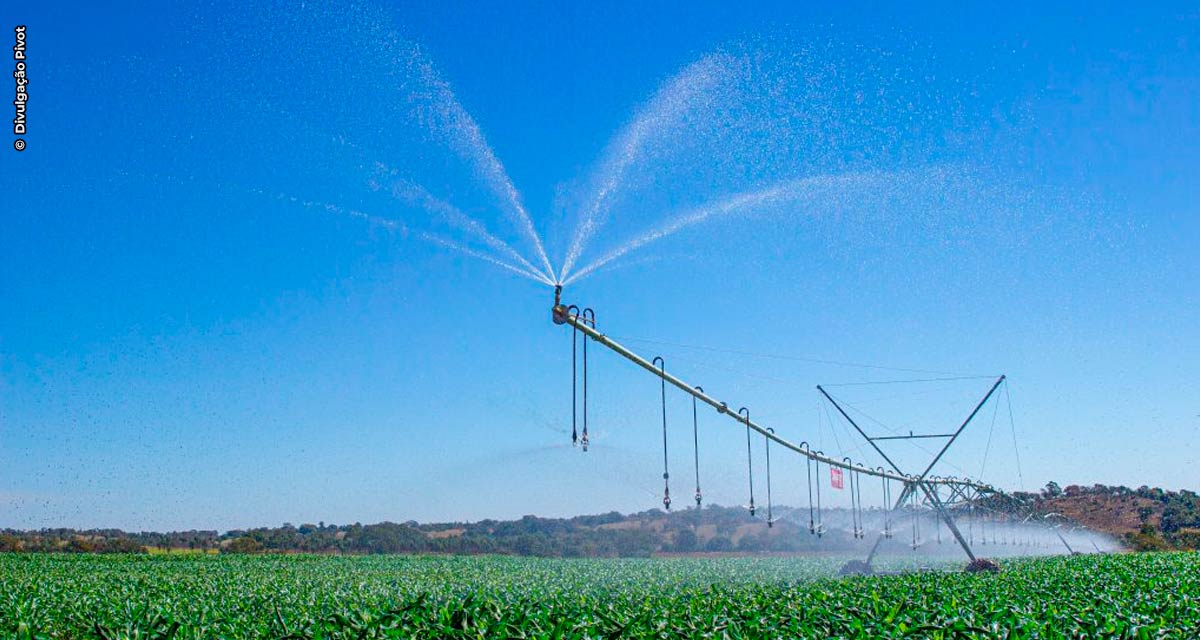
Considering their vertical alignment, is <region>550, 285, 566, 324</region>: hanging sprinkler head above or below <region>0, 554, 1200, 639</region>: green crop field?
above

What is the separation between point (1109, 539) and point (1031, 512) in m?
32.0

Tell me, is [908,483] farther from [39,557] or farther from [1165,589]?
[39,557]

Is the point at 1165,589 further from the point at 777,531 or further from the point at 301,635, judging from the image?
the point at 777,531

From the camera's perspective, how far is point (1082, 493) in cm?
13688

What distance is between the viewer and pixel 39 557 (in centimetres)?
5397

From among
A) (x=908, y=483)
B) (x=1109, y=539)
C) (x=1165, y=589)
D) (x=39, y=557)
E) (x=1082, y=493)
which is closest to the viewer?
(x=1165, y=589)

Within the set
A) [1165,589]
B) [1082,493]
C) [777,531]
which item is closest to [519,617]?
[1165,589]

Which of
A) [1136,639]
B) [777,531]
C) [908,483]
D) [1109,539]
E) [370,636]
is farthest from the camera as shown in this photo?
[777,531]

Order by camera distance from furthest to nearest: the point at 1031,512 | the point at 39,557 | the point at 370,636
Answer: the point at 1031,512 → the point at 39,557 → the point at 370,636

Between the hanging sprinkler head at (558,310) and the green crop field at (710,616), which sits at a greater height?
the hanging sprinkler head at (558,310)

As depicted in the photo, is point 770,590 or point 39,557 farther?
point 39,557

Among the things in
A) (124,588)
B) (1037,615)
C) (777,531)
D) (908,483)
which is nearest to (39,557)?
(124,588)

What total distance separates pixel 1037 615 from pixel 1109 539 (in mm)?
96358

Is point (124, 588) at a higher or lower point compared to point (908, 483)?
lower
